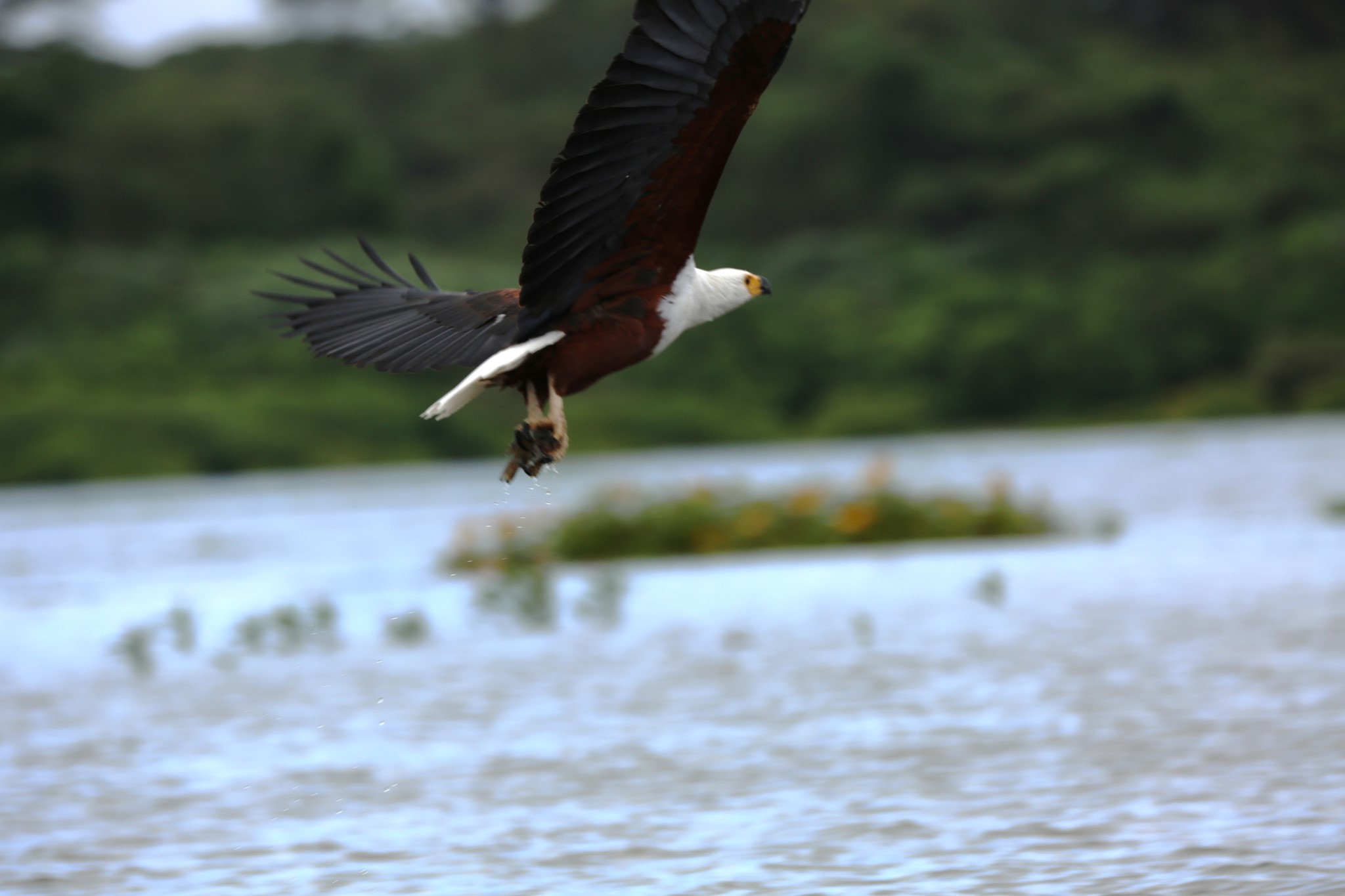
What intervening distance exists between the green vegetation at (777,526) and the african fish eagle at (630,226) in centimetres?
814

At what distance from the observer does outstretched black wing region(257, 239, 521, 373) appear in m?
5.38

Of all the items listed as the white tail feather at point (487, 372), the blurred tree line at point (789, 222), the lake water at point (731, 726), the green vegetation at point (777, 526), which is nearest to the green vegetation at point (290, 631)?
the lake water at point (731, 726)

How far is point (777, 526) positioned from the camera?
13.6 metres

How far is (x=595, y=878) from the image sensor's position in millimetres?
5719

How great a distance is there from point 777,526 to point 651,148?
29.5ft

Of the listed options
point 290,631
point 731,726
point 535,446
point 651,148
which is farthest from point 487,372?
point 290,631

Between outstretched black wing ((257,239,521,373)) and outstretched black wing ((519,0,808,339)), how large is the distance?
13.4 inches

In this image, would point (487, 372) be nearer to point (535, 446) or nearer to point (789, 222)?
point (535, 446)

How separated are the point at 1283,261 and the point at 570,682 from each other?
28108mm

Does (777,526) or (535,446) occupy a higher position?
(535,446)

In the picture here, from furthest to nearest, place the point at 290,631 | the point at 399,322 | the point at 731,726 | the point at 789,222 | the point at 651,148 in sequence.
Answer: the point at 789,222 < the point at 290,631 < the point at 731,726 < the point at 399,322 < the point at 651,148

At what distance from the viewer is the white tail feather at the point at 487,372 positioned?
188 inches

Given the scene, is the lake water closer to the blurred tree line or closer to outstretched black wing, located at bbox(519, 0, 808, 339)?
outstretched black wing, located at bbox(519, 0, 808, 339)

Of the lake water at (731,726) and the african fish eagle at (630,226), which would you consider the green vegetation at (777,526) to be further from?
the african fish eagle at (630,226)
